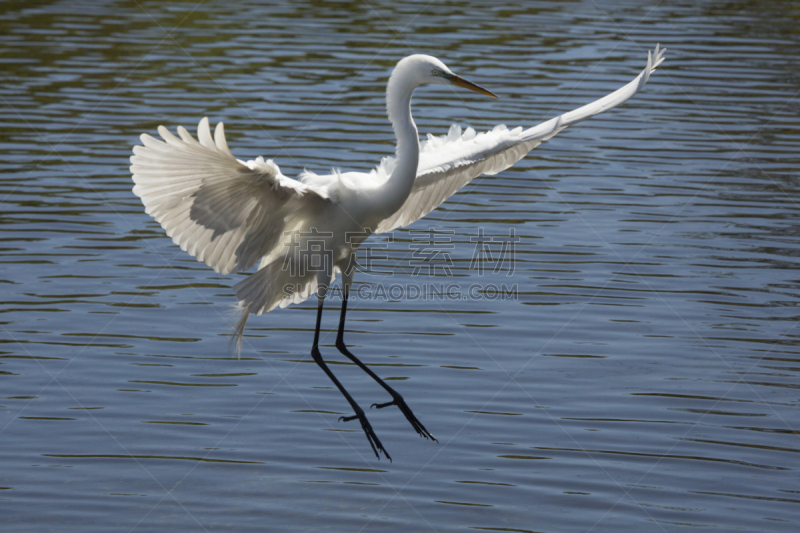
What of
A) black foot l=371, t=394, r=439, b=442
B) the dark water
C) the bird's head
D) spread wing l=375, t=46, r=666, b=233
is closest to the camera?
the dark water

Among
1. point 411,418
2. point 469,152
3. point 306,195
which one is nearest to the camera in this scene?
point 306,195

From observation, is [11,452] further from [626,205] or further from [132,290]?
[626,205]

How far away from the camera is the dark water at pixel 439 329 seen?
5.82 metres

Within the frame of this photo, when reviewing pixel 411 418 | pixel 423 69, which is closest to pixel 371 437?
pixel 411 418

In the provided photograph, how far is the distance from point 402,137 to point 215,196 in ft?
3.83

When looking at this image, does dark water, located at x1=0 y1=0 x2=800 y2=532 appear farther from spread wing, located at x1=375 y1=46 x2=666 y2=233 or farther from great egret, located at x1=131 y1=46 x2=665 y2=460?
spread wing, located at x1=375 y1=46 x2=666 y2=233

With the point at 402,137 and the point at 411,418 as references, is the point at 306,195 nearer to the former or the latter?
the point at 402,137

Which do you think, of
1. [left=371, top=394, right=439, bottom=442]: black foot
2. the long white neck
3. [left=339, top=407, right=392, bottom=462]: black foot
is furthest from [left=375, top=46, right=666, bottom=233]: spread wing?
[left=339, top=407, right=392, bottom=462]: black foot

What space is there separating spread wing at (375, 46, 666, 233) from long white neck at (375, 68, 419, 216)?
46cm

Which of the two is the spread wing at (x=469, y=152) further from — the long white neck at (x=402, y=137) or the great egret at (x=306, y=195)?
the long white neck at (x=402, y=137)

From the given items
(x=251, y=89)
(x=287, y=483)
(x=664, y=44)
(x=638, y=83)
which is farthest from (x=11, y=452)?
(x=664, y=44)

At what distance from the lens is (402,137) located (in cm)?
608

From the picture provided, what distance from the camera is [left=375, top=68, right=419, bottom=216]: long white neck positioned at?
6.05 m

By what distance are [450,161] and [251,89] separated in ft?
27.1
